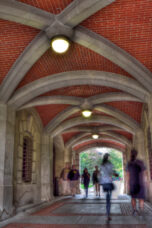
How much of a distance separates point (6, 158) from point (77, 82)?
10.7ft

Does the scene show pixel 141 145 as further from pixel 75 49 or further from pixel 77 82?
pixel 75 49

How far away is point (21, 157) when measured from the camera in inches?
392

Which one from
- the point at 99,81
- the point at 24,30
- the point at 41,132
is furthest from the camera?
the point at 41,132

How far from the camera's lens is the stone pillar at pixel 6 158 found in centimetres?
752

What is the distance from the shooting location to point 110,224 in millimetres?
5762

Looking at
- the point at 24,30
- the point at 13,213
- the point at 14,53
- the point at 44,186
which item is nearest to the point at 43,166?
the point at 44,186

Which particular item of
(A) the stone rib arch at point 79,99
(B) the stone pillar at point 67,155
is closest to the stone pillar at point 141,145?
(A) the stone rib arch at point 79,99

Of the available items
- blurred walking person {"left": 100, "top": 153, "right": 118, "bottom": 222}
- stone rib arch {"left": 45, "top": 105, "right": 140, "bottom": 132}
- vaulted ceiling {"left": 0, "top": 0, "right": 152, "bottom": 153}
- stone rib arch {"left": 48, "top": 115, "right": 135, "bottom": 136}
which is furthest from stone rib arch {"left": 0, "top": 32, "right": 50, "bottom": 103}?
stone rib arch {"left": 48, "top": 115, "right": 135, "bottom": 136}

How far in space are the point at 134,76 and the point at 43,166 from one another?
714cm

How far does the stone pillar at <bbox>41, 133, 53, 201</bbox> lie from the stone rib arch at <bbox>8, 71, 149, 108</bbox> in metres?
4.46

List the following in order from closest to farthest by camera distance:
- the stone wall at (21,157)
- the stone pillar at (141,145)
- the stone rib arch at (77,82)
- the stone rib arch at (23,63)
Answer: the stone rib arch at (23,63) → the stone rib arch at (77,82) → the stone wall at (21,157) → the stone pillar at (141,145)

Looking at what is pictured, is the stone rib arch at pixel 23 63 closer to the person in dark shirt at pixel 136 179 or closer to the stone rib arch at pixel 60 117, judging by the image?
the person in dark shirt at pixel 136 179

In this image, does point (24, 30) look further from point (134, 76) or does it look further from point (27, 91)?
point (134, 76)

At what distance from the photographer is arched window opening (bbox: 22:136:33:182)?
10453 mm
